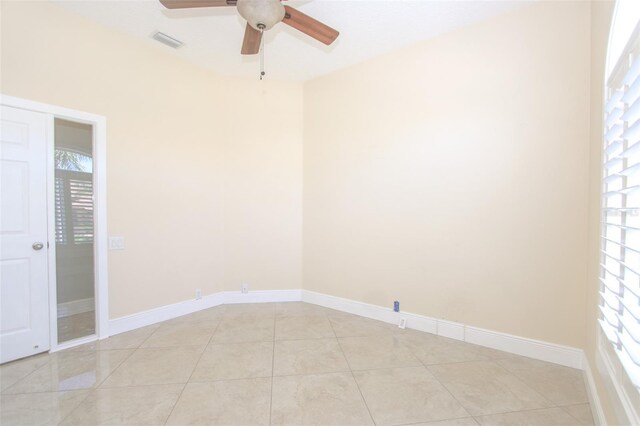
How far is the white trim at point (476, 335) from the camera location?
2.27 m

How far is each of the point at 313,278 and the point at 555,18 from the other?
3688 millimetres

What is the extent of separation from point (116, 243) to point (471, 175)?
3.76m

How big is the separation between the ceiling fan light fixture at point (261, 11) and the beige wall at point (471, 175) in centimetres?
178

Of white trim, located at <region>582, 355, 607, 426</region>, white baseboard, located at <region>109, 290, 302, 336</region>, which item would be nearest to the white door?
white baseboard, located at <region>109, 290, 302, 336</region>

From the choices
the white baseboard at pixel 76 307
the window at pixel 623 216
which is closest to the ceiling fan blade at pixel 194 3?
the window at pixel 623 216

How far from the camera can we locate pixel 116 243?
2877 millimetres

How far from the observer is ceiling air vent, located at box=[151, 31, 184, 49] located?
2902mm

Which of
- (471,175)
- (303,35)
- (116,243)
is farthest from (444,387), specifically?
(303,35)

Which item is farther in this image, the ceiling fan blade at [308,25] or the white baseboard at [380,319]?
the white baseboard at [380,319]

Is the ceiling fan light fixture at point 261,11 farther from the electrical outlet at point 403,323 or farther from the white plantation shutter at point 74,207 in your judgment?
the electrical outlet at point 403,323

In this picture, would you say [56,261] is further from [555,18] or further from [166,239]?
[555,18]

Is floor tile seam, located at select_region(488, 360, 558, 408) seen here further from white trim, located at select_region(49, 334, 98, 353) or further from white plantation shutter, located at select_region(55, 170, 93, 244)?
white plantation shutter, located at select_region(55, 170, 93, 244)

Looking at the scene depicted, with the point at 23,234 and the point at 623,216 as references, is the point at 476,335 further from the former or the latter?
the point at 23,234

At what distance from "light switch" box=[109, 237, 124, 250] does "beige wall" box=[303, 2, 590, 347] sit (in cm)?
239
